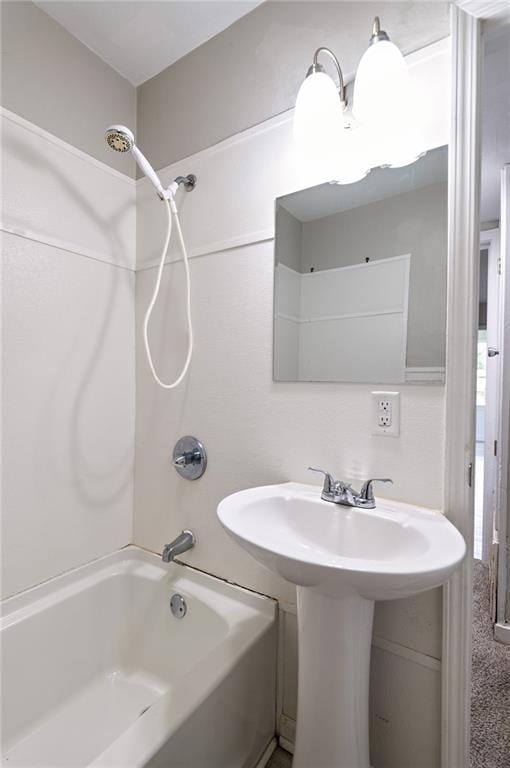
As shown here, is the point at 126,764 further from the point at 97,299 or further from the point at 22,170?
the point at 22,170

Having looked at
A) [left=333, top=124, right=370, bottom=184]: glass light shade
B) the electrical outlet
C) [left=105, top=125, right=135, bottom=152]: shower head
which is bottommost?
the electrical outlet

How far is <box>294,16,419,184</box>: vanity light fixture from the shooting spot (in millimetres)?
912

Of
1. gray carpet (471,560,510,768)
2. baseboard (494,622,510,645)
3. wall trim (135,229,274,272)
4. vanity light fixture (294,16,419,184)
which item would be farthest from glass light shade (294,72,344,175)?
baseboard (494,622,510,645)

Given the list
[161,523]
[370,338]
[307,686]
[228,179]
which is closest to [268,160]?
[228,179]

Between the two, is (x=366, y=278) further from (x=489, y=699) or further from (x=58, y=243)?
(x=489, y=699)

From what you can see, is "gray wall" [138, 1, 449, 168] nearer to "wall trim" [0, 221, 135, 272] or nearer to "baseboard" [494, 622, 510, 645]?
"wall trim" [0, 221, 135, 272]

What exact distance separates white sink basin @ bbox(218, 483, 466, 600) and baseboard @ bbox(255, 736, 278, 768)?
711 mm

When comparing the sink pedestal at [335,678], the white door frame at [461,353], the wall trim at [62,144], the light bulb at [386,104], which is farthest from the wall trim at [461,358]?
the wall trim at [62,144]

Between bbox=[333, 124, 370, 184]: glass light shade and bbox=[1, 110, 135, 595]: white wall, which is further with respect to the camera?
bbox=[1, 110, 135, 595]: white wall

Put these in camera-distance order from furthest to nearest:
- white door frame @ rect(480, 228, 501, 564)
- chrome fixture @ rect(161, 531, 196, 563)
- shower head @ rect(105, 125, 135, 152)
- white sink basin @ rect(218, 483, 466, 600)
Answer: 1. white door frame @ rect(480, 228, 501, 564)
2. chrome fixture @ rect(161, 531, 196, 563)
3. shower head @ rect(105, 125, 135, 152)
4. white sink basin @ rect(218, 483, 466, 600)

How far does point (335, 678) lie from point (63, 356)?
1.30 meters

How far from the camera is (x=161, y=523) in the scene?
58.5 inches

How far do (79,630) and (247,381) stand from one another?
3.53 ft

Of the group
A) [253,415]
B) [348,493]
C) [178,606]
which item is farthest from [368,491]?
[178,606]
